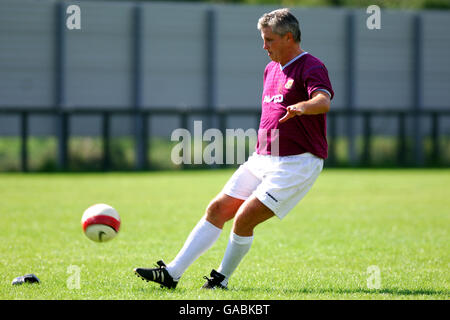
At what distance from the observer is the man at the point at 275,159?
546 cm

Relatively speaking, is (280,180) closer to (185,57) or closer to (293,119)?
(293,119)

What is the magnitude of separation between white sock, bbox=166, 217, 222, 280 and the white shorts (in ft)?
1.21

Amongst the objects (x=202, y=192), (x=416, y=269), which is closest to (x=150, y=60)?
(x=202, y=192)

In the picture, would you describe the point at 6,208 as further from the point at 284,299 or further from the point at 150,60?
the point at 150,60

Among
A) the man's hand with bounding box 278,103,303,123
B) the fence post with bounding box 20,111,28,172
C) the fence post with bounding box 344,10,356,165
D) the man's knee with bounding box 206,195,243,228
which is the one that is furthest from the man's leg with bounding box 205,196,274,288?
the fence post with bounding box 344,10,356,165

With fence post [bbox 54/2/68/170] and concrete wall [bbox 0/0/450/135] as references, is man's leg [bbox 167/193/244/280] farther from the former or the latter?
fence post [bbox 54/2/68/170]

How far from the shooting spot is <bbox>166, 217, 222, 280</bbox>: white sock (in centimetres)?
569

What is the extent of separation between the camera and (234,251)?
5750mm

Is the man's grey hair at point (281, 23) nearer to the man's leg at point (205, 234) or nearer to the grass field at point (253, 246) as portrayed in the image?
the man's leg at point (205, 234)

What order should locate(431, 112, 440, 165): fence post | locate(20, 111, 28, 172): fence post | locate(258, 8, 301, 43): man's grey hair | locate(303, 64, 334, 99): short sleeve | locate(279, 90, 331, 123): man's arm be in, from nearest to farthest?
locate(279, 90, 331, 123): man's arm, locate(303, 64, 334, 99): short sleeve, locate(258, 8, 301, 43): man's grey hair, locate(20, 111, 28, 172): fence post, locate(431, 112, 440, 165): fence post

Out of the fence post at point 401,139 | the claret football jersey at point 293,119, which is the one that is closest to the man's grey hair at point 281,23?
the claret football jersey at point 293,119

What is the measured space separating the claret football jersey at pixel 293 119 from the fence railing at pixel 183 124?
2133cm

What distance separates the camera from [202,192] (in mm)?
16750

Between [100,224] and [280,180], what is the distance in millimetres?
1692
